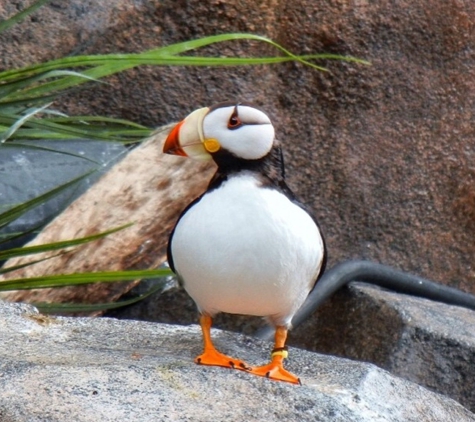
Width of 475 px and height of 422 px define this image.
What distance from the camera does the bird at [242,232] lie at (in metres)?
1.73

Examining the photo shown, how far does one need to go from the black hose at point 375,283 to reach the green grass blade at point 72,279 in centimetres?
66

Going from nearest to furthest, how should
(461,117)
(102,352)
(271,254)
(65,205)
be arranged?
1. (271,254)
2. (102,352)
3. (65,205)
4. (461,117)

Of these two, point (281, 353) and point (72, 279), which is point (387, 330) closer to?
point (72, 279)

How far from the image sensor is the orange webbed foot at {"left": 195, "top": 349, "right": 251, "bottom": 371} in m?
1.80

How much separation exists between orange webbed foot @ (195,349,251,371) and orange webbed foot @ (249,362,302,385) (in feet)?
0.07

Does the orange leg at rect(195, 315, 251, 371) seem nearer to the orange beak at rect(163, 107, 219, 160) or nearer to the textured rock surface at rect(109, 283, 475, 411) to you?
the orange beak at rect(163, 107, 219, 160)

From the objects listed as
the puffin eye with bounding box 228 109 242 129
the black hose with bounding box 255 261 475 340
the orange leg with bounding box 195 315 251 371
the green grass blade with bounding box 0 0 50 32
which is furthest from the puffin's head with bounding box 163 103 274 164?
the black hose with bounding box 255 261 475 340

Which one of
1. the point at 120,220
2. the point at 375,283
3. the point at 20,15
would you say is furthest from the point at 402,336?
the point at 20,15

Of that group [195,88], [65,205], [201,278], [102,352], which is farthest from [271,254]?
[195,88]

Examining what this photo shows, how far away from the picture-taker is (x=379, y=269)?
308cm

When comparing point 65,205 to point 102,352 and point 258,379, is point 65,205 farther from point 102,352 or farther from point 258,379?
point 258,379

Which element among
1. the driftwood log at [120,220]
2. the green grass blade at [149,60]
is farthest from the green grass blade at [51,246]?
the green grass blade at [149,60]

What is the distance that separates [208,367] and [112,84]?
1.39m

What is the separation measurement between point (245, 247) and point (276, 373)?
0.22 m
